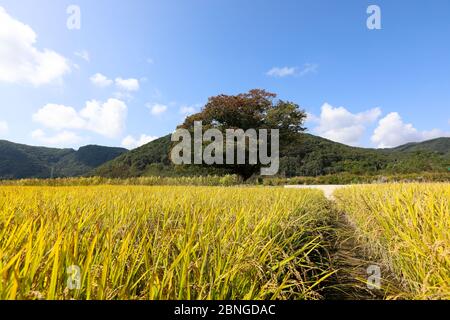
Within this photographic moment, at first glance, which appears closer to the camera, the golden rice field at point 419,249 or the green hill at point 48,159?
the golden rice field at point 419,249

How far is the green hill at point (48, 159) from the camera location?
4456 cm

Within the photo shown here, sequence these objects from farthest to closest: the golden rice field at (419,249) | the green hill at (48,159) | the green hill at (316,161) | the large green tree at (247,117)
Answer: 1. the green hill at (48,159)
2. the green hill at (316,161)
3. the large green tree at (247,117)
4. the golden rice field at (419,249)

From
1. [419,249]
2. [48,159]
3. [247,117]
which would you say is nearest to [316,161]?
[247,117]

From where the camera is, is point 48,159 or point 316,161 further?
point 48,159

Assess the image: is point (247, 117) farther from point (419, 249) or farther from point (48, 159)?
point (48, 159)

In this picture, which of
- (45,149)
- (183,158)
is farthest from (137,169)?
(45,149)

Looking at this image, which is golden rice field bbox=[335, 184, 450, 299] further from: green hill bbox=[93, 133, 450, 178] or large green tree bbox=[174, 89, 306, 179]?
green hill bbox=[93, 133, 450, 178]

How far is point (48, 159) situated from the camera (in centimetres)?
5578

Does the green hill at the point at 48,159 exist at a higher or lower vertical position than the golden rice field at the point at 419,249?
higher

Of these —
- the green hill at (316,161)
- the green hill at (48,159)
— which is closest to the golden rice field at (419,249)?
the green hill at (316,161)

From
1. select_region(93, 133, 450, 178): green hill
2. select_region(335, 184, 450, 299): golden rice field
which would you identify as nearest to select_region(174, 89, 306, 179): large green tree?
select_region(93, 133, 450, 178): green hill

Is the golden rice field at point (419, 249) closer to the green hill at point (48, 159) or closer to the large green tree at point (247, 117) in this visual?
the large green tree at point (247, 117)

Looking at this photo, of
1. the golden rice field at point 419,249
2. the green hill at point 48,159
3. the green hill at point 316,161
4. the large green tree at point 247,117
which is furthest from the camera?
the green hill at point 48,159
